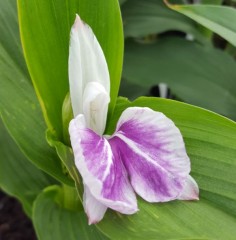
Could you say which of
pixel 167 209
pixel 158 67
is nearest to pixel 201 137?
pixel 167 209

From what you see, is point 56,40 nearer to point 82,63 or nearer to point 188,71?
point 82,63

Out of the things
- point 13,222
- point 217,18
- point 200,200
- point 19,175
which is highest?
point 217,18

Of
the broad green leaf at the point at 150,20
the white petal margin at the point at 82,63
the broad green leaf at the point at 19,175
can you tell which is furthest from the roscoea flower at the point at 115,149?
the broad green leaf at the point at 150,20

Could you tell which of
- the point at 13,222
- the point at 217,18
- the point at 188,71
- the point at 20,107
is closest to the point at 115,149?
the point at 20,107

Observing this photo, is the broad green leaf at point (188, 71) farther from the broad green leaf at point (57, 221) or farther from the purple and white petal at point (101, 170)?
the purple and white petal at point (101, 170)

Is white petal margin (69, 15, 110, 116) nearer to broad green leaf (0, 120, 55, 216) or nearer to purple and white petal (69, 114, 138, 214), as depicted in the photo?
purple and white petal (69, 114, 138, 214)

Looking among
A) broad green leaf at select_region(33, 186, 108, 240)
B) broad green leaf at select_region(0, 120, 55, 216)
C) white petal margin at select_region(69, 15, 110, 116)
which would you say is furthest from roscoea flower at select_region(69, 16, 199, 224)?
broad green leaf at select_region(0, 120, 55, 216)
